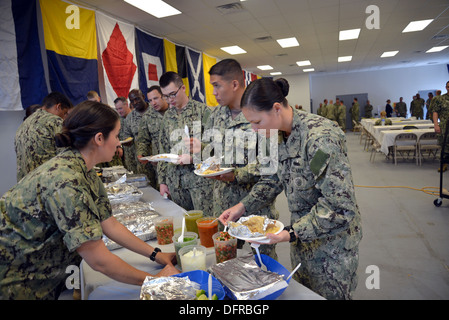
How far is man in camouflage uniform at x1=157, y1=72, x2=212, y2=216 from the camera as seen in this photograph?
247 centimetres

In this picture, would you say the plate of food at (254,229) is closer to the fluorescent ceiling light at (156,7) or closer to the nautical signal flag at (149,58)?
the fluorescent ceiling light at (156,7)

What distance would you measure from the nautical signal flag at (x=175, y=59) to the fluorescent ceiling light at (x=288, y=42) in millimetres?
2691

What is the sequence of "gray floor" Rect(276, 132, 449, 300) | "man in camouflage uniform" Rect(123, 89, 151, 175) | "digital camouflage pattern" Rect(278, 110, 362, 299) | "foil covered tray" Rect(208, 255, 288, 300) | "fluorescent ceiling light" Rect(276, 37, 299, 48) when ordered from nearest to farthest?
"foil covered tray" Rect(208, 255, 288, 300) → "digital camouflage pattern" Rect(278, 110, 362, 299) → "gray floor" Rect(276, 132, 449, 300) → "man in camouflage uniform" Rect(123, 89, 151, 175) → "fluorescent ceiling light" Rect(276, 37, 299, 48)

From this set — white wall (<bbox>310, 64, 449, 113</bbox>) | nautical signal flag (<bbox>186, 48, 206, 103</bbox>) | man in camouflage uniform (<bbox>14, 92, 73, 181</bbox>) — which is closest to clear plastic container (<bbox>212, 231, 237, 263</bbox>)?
man in camouflage uniform (<bbox>14, 92, 73, 181</bbox>)

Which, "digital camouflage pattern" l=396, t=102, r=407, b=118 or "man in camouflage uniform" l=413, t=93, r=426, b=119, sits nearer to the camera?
"man in camouflage uniform" l=413, t=93, r=426, b=119

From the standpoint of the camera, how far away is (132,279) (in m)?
1.09

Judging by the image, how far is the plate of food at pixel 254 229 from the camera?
1087mm

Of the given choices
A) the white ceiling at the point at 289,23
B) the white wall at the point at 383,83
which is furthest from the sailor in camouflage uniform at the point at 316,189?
the white wall at the point at 383,83

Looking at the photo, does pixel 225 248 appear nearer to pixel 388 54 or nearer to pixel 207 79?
pixel 207 79

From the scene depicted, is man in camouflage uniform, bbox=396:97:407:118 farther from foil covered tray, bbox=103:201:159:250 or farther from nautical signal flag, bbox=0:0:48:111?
foil covered tray, bbox=103:201:159:250

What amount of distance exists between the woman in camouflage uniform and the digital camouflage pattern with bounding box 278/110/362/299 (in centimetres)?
64

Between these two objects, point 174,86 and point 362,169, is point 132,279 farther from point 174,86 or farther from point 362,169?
point 362,169

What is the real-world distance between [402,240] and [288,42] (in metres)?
6.56
